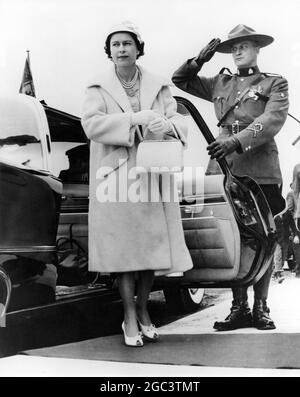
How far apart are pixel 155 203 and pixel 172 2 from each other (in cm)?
127

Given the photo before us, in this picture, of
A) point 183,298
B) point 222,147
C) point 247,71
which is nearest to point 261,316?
point 183,298

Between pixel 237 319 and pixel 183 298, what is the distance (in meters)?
0.37

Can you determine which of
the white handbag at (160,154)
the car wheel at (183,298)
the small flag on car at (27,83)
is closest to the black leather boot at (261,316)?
the car wheel at (183,298)

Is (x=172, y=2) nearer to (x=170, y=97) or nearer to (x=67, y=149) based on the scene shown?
(x=170, y=97)

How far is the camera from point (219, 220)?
343 centimetres

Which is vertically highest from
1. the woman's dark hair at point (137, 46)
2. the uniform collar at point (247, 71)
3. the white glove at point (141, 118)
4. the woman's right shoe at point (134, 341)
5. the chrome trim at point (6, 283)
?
the woman's dark hair at point (137, 46)

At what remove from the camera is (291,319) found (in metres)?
3.41

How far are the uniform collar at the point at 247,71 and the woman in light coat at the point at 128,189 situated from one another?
584 mm

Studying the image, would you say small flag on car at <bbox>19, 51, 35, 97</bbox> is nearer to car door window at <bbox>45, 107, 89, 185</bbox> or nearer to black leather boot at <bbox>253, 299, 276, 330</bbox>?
car door window at <bbox>45, 107, 89, 185</bbox>

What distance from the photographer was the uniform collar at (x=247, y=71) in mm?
3535

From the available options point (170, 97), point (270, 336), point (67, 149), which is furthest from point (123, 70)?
point (270, 336)

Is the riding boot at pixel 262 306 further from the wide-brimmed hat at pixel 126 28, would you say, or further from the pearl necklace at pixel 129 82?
the wide-brimmed hat at pixel 126 28

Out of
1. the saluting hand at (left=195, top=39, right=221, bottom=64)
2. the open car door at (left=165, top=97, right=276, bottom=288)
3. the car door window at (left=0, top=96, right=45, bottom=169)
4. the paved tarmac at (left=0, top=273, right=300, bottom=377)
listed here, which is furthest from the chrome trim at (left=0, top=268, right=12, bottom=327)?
the saluting hand at (left=195, top=39, right=221, bottom=64)

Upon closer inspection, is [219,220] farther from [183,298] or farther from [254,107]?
[254,107]
